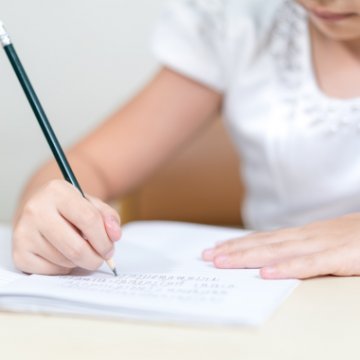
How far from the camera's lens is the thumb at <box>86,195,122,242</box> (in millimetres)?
400

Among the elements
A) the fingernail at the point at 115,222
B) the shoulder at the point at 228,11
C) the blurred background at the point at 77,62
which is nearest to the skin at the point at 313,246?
the fingernail at the point at 115,222

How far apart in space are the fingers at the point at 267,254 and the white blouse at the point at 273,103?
0.29m

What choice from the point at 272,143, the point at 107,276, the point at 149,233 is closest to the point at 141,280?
the point at 107,276

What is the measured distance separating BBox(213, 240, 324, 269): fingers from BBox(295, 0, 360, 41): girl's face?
283 millimetres

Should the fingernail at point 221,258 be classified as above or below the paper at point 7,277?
below

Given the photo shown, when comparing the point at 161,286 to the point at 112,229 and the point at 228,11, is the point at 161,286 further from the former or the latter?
the point at 228,11

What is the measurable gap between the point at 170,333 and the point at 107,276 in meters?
0.12

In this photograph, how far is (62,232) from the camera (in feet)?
1.32

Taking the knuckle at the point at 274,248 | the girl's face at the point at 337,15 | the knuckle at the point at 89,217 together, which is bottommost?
the knuckle at the point at 274,248

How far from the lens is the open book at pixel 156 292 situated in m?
0.33

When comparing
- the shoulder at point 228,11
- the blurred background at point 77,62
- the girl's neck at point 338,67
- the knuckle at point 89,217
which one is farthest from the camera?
the blurred background at point 77,62

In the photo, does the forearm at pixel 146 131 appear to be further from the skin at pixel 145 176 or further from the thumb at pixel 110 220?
the thumb at pixel 110 220

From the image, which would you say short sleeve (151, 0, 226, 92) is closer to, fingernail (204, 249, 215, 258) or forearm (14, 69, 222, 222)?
forearm (14, 69, 222, 222)

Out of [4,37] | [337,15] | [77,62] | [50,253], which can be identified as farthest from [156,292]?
[77,62]
